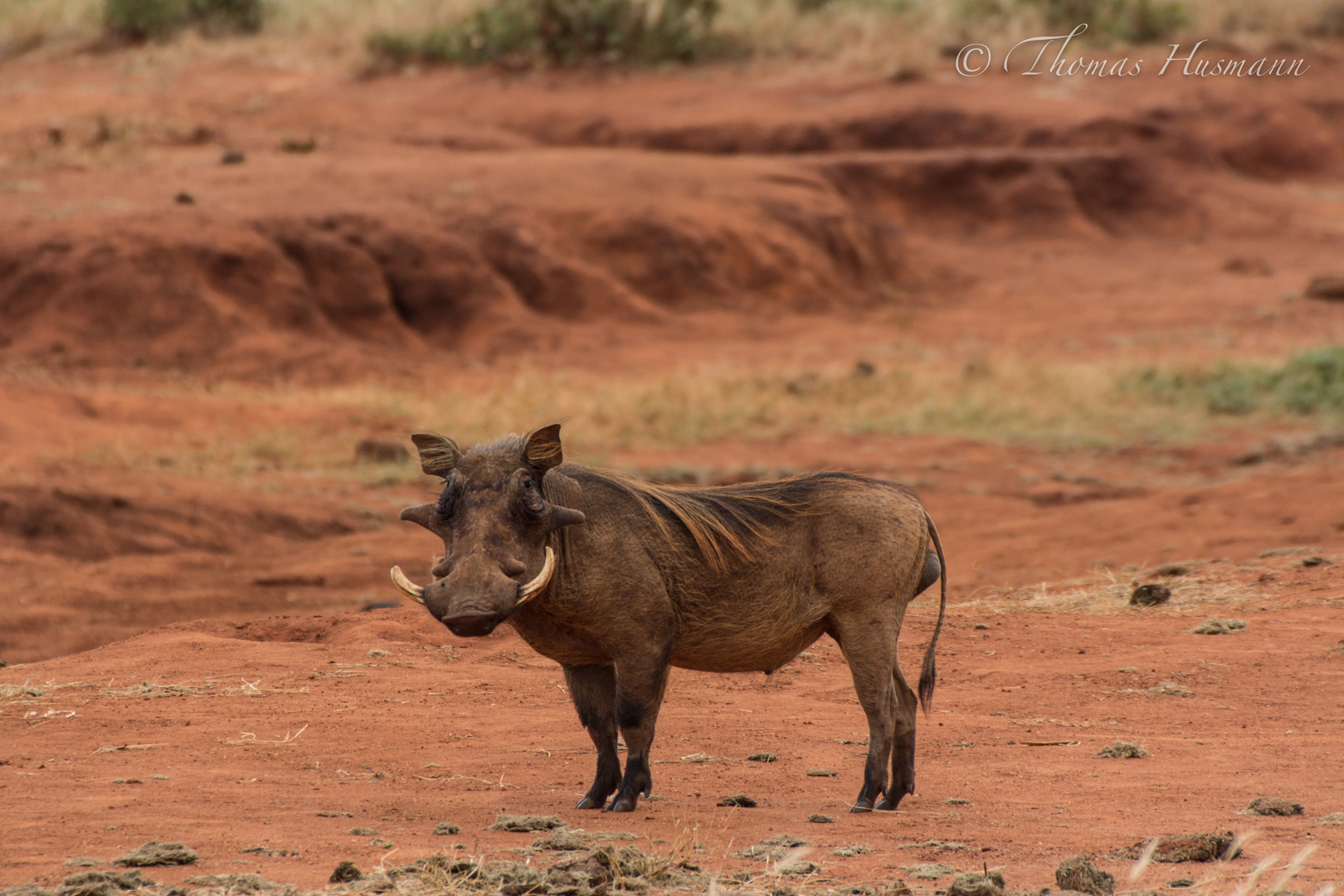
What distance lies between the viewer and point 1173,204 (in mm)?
26391

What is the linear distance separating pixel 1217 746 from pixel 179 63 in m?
29.9

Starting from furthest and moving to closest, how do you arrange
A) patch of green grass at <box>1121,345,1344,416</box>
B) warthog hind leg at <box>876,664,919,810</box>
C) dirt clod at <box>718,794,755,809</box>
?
patch of green grass at <box>1121,345,1344,416</box>, warthog hind leg at <box>876,664,919,810</box>, dirt clod at <box>718,794,755,809</box>

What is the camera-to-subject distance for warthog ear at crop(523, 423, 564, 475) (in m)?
4.81

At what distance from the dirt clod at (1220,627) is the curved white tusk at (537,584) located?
4.75 meters

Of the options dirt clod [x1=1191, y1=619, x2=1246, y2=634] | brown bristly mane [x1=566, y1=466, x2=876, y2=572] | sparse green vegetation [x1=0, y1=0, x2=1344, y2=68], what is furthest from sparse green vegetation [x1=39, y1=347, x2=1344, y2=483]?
sparse green vegetation [x1=0, y1=0, x2=1344, y2=68]

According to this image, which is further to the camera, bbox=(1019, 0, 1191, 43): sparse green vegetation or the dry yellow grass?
bbox=(1019, 0, 1191, 43): sparse green vegetation

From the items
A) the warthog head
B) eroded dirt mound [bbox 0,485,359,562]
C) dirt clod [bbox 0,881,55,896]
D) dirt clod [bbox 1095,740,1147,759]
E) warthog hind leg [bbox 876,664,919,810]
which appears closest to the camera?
dirt clod [bbox 0,881,55,896]

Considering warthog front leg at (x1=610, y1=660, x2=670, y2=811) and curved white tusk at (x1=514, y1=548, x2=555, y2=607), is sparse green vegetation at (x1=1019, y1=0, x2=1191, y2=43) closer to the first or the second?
warthog front leg at (x1=610, y1=660, x2=670, y2=811)

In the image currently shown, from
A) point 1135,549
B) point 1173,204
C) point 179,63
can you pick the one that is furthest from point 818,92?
point 1135,549

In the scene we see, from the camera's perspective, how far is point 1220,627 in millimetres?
7875

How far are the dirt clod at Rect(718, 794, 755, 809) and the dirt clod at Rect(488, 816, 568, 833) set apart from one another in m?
0.70

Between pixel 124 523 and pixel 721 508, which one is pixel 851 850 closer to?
pixel 721 508

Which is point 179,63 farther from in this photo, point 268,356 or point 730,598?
point 730,598

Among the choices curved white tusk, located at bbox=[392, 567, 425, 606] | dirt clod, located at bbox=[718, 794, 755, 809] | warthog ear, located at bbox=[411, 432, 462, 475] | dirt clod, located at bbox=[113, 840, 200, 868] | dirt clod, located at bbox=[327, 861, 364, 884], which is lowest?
dirt clod, located at bbox=[718, 794, 755, 809]
